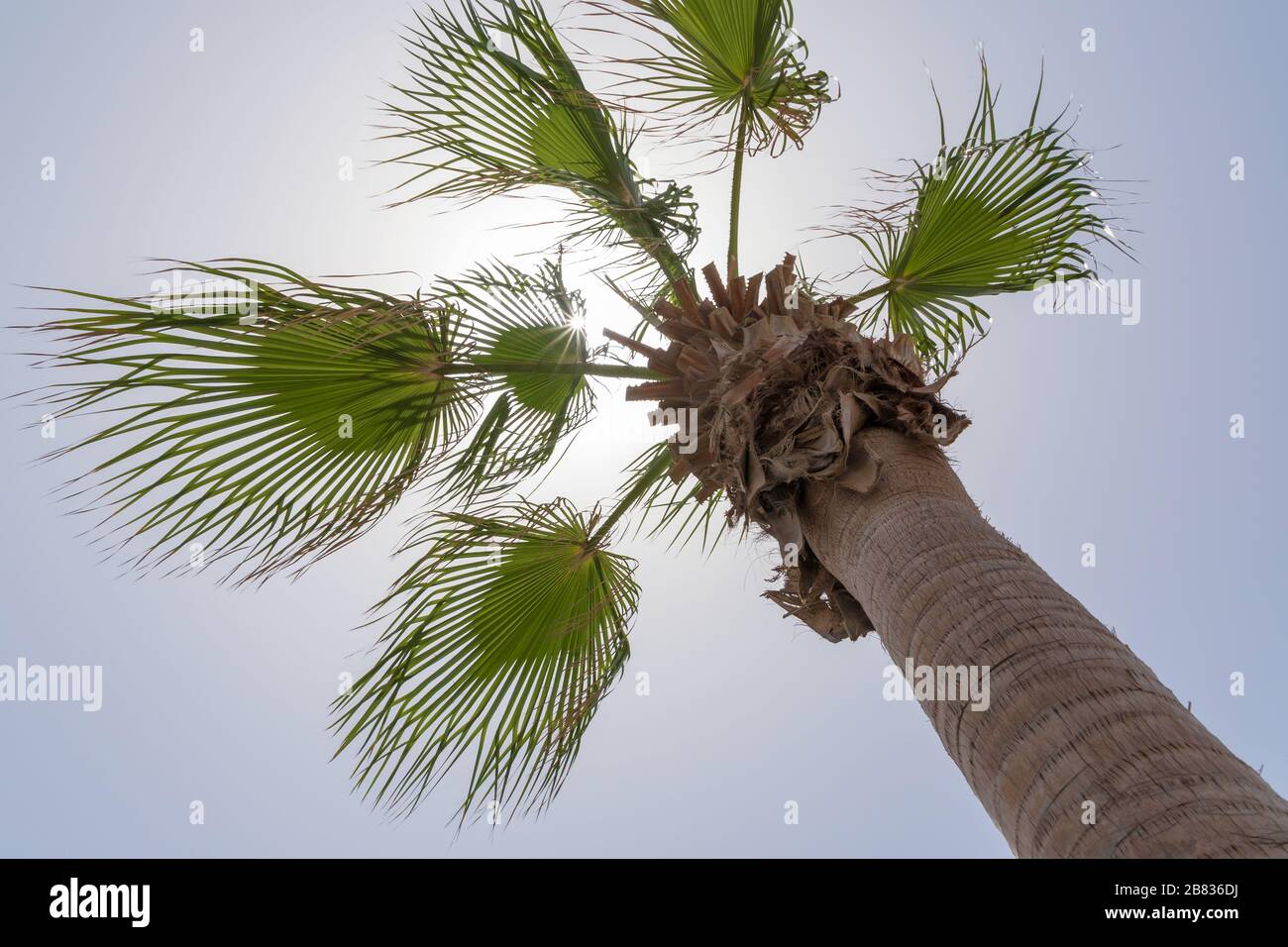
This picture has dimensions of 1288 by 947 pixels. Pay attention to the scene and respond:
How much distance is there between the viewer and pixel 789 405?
2521mm

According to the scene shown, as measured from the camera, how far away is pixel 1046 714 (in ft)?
4.57

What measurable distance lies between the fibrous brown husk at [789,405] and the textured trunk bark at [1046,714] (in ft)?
1.21

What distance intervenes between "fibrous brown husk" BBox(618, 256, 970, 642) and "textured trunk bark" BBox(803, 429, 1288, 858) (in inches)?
14.5

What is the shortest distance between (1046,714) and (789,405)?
134cm

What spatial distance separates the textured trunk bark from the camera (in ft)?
3.83

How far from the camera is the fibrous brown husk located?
7.77 feet

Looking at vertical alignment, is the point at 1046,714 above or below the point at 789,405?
below

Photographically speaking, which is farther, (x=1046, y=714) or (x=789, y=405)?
(x=789, y=405)

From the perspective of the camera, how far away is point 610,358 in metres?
3.71

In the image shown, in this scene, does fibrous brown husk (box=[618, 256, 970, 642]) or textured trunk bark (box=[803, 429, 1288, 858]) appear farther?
fibrous brown husk (box=[618, 256, 970, 642])

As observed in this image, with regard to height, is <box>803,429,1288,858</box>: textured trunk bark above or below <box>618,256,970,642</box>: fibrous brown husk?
below

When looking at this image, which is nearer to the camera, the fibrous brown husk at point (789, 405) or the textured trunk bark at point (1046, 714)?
the textured trunk bark at point (1046, 714)

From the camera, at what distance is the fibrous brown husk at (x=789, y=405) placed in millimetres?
2367
